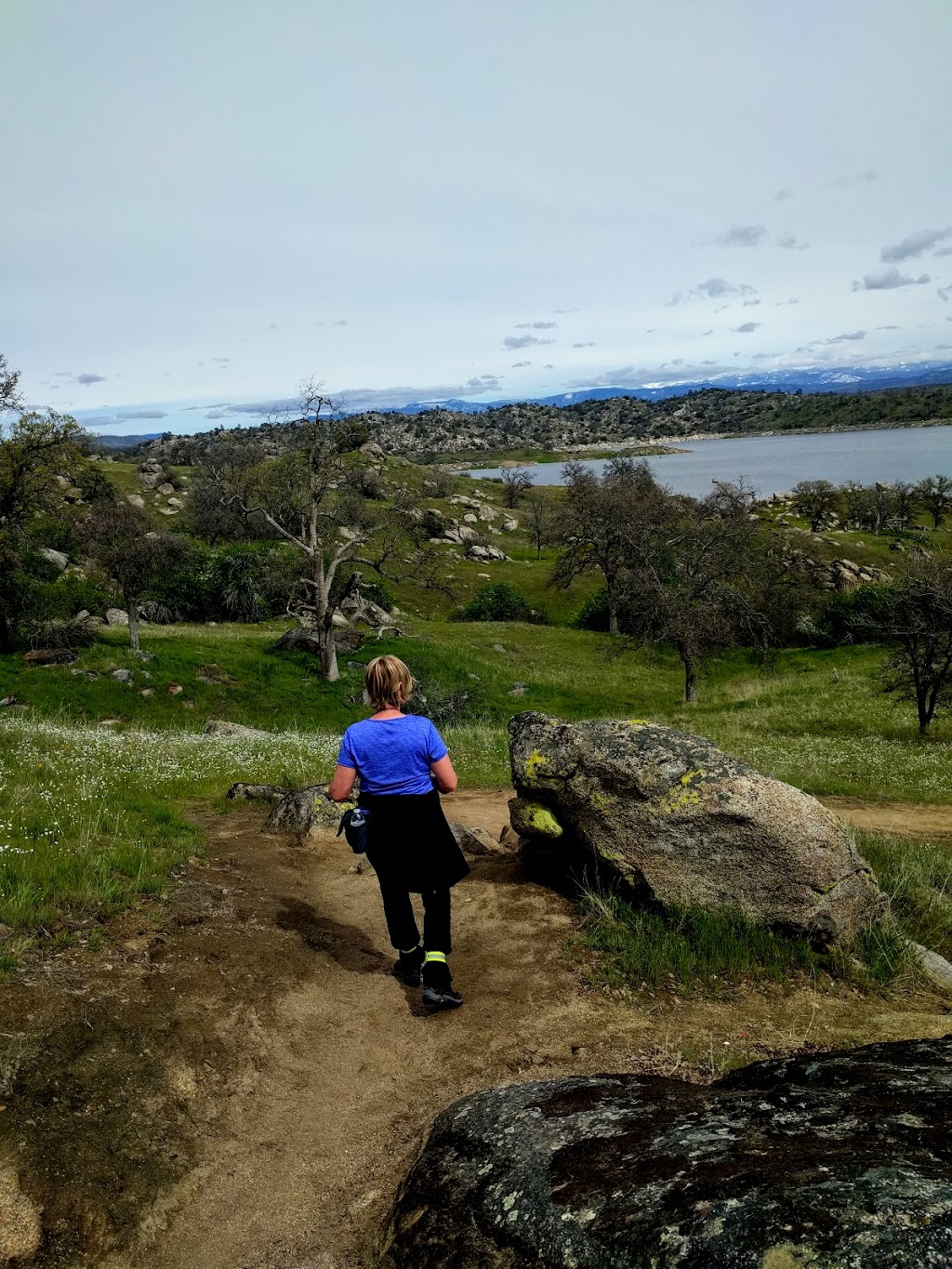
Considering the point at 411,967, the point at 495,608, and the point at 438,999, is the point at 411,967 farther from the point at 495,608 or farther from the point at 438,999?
the point at 495,608

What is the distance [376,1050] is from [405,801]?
Answer: 2.04 m

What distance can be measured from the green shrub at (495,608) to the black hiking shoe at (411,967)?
173 feet

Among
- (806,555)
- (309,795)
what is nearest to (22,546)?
(309,795)

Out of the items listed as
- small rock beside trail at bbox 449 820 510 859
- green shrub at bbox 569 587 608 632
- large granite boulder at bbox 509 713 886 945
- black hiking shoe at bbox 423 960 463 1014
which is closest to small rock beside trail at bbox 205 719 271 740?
small rock beside trail at bbox 449 820 510 859

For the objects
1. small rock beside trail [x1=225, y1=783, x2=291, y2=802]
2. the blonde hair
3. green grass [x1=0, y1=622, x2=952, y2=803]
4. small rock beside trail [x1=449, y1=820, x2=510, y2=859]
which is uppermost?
the blonde hair

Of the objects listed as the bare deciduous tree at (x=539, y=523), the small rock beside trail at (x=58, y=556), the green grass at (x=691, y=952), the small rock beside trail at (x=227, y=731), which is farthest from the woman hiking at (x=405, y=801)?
the bare deciduous tree at (x=539, y=523)

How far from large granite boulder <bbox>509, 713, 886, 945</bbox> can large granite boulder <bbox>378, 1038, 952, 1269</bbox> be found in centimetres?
334

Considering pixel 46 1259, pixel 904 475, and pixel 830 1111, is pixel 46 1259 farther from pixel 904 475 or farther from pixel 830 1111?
pixel 904 475

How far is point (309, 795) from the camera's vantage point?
37.6 ft

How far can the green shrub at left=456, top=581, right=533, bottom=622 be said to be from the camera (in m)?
60.5

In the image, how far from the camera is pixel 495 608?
6100 centimetres

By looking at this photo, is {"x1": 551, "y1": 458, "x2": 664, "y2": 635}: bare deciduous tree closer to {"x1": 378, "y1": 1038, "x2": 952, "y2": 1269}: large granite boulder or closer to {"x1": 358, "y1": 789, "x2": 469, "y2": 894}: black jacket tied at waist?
{"x1": 358, "y1": 789, "x2": 469, "y2": 894}: black jacket tied at waist

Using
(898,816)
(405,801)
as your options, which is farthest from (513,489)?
(405,801)

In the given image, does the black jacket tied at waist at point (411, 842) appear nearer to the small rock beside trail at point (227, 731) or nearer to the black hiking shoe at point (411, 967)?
the black hiking shoe at point (411, 967)
